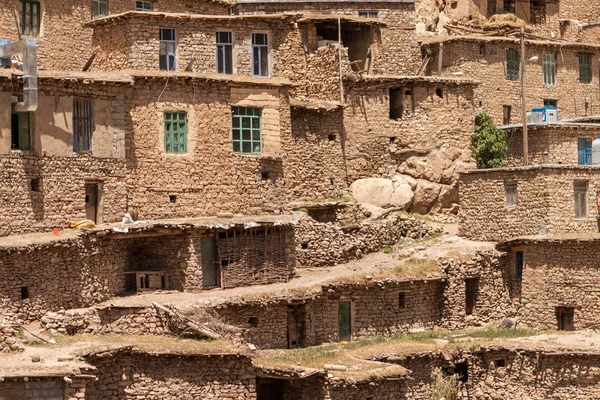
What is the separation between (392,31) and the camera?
60.5m

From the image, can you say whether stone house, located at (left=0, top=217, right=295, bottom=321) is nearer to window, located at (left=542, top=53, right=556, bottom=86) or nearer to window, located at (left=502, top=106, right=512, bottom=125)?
window, located at (left=502, top=106, right=512, bottom=125)

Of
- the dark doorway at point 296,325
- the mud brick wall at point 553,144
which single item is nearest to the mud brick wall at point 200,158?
the dark doorway at point 296,325

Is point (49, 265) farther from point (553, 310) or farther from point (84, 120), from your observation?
point (553, 310)

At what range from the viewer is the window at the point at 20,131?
45688mm

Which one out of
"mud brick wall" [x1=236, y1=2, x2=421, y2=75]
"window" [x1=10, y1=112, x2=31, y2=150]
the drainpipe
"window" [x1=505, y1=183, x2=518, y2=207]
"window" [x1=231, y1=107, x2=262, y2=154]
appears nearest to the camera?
the drainpipe

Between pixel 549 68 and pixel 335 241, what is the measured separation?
52.6 ft

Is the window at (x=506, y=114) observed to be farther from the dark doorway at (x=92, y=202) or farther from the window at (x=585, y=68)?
the dark doorway at (x=92, y=202)

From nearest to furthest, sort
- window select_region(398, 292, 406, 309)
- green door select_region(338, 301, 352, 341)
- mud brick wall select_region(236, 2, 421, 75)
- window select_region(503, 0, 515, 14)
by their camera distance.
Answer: green door select_region(338, 301, 352, 341)
window select_region(398, 292, 406, 309)
mud brick wall select_region(236, 2, 421, 75)
window select_region(503, 0, 515, 14)

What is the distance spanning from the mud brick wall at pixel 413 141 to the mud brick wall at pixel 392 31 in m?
2.70

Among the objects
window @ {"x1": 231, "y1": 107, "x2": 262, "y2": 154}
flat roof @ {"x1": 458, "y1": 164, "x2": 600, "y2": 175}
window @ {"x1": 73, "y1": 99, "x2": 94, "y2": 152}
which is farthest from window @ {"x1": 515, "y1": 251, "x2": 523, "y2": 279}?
window @ {"x1": 73, "y1": 99, "x2": 94, "y2": 152}

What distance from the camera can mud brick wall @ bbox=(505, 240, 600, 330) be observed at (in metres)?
50.5

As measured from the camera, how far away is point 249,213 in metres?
50.5

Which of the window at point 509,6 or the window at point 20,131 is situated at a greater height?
the window at point 509,6

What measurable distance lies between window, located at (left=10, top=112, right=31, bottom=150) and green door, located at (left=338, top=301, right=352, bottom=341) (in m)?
11.1
